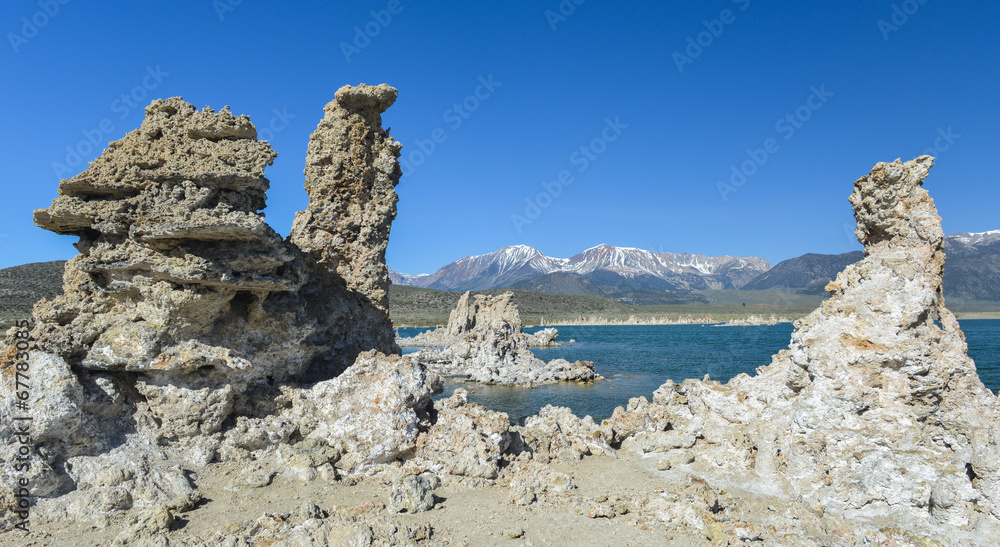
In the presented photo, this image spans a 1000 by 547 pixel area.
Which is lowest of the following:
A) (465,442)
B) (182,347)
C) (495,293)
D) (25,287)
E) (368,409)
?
(465,442)

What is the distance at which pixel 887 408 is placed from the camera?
7.29m

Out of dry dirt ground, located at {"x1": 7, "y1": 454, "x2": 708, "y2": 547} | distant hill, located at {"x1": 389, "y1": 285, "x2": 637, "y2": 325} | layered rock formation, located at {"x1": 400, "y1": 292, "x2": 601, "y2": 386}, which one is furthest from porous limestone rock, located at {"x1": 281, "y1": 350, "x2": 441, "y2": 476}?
distant hill, located at {"x1": 389, "y1": 285, "x2": 637, "y2": 325}

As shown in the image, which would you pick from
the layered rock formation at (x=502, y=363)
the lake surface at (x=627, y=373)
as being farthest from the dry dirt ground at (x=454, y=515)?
the layered rock formation at (x=502, y=363)

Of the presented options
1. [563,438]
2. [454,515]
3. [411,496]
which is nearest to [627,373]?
[563,438]

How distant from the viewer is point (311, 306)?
34.9ft

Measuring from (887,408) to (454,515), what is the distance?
5.79 metres

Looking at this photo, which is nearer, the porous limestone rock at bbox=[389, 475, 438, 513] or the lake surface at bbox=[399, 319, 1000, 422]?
the porous limestone rock at bbox=[389, 475, 438, 513]

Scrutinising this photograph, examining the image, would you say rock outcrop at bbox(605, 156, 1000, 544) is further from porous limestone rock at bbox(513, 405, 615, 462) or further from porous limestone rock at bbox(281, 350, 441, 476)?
porous limestone rock at bbox(281, 350, 441, 476)

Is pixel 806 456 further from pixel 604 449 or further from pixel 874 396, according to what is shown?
pixel 604 449

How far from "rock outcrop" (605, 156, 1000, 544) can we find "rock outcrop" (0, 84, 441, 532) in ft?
18.4

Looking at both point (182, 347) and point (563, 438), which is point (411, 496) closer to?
point (563, 438)

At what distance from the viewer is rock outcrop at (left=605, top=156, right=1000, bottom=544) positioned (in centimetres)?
678

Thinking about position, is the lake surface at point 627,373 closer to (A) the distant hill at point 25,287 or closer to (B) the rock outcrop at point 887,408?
(B) the rock outcrop at point 887,408

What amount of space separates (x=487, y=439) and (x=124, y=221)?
629 centimetres
